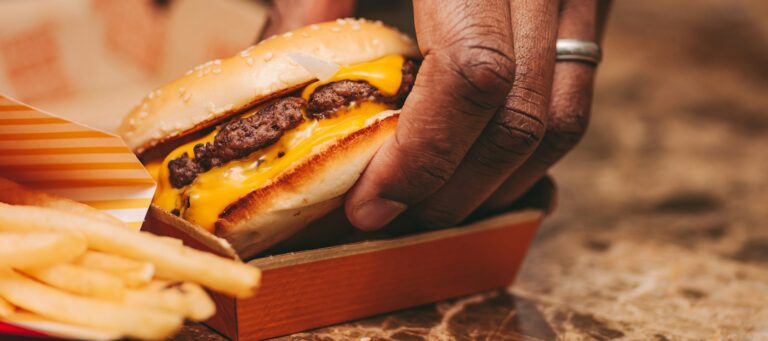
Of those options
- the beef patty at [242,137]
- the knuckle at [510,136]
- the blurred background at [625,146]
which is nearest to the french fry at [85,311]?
the beef patty at [242,137]

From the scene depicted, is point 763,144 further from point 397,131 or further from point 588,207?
point 397,131

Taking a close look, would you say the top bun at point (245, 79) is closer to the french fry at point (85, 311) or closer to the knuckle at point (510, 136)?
the knuckle at point (510, 136)

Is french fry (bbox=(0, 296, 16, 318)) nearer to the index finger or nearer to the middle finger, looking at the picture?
the index finger

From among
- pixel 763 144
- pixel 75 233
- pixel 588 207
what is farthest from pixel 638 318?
pixel 763 144

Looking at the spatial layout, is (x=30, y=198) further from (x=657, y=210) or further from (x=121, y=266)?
(x=657, y=210)

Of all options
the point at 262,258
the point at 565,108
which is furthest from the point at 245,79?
the point at 565,108

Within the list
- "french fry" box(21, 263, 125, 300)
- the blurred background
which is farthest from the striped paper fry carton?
the blurred background
